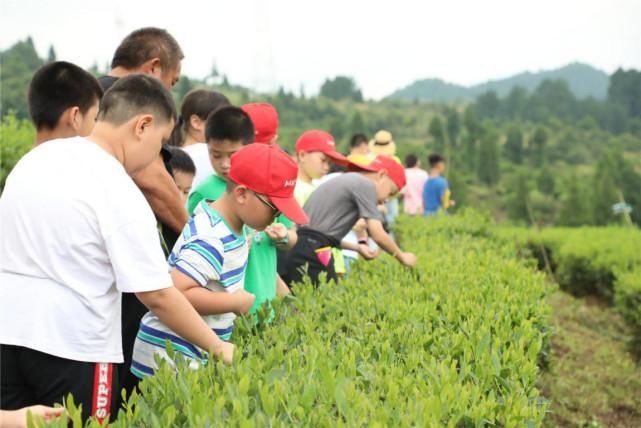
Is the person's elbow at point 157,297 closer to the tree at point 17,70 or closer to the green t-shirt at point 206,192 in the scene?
the green t-shirt at point 206,192

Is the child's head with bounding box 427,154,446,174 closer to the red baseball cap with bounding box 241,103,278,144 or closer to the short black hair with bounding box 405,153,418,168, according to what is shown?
the short black hair with bounding box 405,153,418,168

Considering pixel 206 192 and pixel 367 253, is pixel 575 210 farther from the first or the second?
pixel 206 192

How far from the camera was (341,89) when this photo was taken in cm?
13412

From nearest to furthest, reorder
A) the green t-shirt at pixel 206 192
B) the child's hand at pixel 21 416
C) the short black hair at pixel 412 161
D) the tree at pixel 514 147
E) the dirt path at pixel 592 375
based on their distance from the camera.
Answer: the child's hand at pixel 21 416
the green t-shirt at pixel 206 192
the dirt path at pixel 592 375
the short black hair at pixel 412 161
the tree at pixel 514 147

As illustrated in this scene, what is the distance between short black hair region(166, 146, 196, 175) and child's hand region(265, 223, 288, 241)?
776 mm

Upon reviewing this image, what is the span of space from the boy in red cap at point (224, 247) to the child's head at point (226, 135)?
3.04ft

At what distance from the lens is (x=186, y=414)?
214 cm

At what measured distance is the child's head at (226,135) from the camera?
4.14 m

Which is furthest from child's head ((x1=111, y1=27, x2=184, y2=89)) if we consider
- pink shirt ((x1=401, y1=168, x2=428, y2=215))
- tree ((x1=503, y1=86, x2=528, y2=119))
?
tree ((x1=503, y1=86, x2=528, y2=119))

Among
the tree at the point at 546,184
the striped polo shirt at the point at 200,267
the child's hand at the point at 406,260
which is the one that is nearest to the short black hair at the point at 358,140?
the child's hand at the point at 406,260

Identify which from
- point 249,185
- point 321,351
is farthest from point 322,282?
point 321,351

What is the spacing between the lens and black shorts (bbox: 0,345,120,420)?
2.35 metres

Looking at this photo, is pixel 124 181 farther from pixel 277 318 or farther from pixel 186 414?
pixel 277 318

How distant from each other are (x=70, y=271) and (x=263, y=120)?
2877mm
